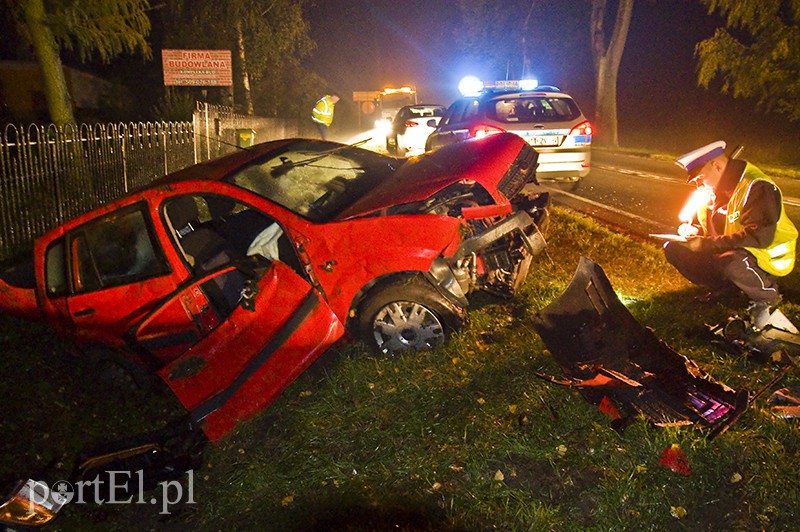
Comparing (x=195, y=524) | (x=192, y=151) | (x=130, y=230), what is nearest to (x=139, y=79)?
(x=192, y=151)

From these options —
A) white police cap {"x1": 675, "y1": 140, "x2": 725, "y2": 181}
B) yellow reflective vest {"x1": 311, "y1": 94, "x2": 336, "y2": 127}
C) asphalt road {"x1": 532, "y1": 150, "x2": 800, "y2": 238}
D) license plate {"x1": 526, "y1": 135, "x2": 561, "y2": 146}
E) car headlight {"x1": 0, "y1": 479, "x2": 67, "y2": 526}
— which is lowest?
car headlight {"x1": 0, "y1": 479, "x2": 67, "y2": 526}

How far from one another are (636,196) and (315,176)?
24.7ft

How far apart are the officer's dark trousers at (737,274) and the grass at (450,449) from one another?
1.17ft

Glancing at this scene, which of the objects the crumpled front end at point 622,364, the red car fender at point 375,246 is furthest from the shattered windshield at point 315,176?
the crumpled front end at point 622,364

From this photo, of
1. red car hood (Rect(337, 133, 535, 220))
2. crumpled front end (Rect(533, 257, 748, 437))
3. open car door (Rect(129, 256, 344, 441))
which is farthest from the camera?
red car hood (Rect(337, 133, 535, 220))

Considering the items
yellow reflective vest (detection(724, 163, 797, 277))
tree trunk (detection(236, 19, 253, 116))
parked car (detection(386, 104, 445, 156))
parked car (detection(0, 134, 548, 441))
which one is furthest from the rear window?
tree trunk (detection(236, 19, 253, 116))

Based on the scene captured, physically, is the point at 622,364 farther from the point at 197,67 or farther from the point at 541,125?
the point at 197,67

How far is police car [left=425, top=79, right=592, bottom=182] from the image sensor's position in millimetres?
9812

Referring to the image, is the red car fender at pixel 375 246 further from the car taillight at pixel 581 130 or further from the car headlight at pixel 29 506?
the car taillight at pixel 581 130

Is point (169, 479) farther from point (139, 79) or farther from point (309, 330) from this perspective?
point (139, 79)

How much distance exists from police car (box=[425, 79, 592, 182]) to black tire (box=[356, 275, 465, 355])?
565cm

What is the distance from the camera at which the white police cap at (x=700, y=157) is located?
4.48 m

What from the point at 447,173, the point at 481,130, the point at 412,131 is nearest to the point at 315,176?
the point at 447,173

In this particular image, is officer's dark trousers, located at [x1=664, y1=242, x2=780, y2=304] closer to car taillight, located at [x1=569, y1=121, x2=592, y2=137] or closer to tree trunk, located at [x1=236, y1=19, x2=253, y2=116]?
car taillight, located at [x1=569, y1=121, x2=592, y2=137]
